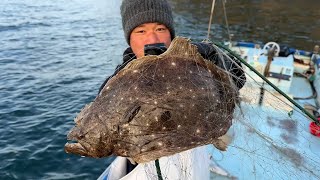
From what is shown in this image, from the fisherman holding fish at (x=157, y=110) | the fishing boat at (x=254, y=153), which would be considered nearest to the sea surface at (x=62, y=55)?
the fishing boat at (x=254, y=153)

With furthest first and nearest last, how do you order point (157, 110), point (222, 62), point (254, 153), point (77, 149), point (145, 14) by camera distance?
1. point (145, 14)
2. point (254, 153)
3. point (222, 62)
4. point (77, 149)
5. point (157, 110)

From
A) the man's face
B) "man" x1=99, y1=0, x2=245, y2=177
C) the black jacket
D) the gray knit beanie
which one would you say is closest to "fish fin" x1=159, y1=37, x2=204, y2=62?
the black jacket

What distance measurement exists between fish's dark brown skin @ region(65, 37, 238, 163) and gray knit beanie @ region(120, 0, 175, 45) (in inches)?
46.0

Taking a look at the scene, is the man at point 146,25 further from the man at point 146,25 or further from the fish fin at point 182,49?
the fish fin at point 182,49

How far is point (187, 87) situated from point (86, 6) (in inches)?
1423

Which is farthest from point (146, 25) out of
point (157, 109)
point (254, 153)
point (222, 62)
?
point (254, 153)

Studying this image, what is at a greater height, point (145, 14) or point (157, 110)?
point (145, 14)

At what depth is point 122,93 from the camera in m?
2.37

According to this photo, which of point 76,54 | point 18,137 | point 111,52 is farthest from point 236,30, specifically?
point 18,137

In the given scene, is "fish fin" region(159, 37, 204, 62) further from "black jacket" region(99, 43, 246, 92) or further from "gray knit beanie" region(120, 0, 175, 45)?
"gray knit beanie" region(120, 0, 175, 45)

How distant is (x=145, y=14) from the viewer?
344cm

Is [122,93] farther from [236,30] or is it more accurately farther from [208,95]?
[236,30]

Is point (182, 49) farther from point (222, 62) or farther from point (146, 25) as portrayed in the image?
point (146, 25)

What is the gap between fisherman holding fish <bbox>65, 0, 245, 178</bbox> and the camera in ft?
7.60
